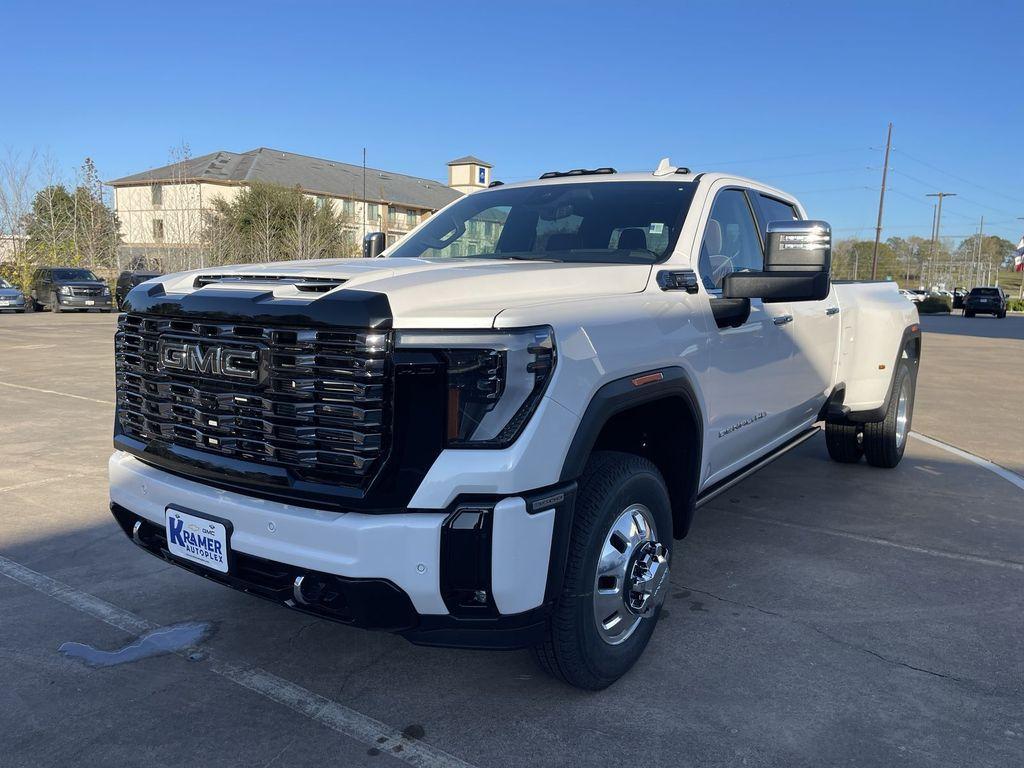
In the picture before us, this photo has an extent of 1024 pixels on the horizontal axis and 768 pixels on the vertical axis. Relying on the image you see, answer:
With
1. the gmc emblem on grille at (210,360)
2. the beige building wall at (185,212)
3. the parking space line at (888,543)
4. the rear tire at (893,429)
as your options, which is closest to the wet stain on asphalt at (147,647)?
the gmc emblem on grille at (210,360)

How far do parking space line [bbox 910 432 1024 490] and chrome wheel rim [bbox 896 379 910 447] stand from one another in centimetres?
70

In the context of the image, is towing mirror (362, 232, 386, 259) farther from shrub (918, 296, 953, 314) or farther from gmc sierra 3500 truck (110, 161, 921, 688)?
shrub (918, 296, 953, 314)

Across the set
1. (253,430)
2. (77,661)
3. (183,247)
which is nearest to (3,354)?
(77,661)

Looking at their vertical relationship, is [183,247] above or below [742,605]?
above

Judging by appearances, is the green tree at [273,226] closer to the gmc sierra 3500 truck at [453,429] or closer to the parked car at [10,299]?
the parked car at [10,299]

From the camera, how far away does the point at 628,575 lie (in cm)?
294

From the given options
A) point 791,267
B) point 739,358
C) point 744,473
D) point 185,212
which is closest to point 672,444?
point 739,358

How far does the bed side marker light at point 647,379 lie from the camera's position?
2.83 m

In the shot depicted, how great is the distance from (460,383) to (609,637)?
3.97ft

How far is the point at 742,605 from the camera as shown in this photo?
3758 mm

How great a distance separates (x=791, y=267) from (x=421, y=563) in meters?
2.02

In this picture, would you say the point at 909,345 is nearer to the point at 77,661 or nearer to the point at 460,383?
the point at 460,383

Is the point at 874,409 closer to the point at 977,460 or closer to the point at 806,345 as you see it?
the point at 806,345

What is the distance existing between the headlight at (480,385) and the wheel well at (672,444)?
34.8 inches
